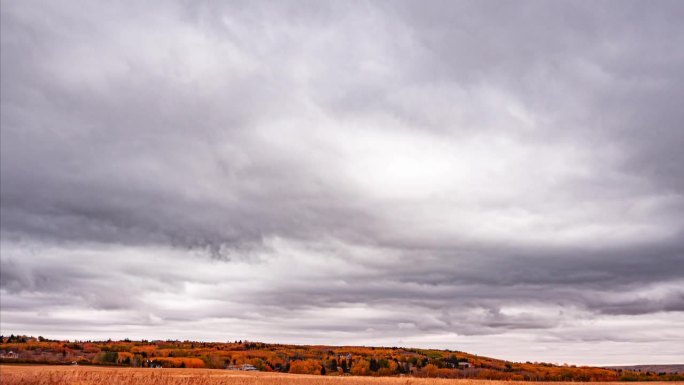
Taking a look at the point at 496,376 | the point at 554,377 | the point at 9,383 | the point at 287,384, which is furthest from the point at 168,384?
the point at 554,377

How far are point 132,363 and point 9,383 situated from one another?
476 ft

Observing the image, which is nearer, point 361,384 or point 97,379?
point 97,379

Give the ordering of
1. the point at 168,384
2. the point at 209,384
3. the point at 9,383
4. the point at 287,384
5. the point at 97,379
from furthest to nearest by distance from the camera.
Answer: the point at 287,384, the point at 209,384, the point at 168,384, the point at 97,379, the point at 9,383

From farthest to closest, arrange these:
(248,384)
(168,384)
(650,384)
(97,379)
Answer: (650,384) < (248,384) < (168,384) < (97,379)

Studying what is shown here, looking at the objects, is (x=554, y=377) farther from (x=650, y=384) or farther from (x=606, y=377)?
(x=650, y=384)

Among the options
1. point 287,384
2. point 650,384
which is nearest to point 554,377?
point 650,384

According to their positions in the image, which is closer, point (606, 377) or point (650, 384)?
point (650, 384)

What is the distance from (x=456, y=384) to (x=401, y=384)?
11667 mm

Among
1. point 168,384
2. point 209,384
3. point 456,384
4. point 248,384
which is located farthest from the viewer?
point 456,384

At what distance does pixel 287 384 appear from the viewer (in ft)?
318

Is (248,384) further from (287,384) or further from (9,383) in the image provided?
(9,383)

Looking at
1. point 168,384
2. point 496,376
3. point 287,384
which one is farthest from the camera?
point 496,376

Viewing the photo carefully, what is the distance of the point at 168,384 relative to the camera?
74.0 m

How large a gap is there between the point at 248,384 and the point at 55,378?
2900 centimetres
